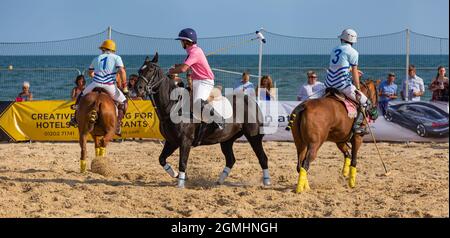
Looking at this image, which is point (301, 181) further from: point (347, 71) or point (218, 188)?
point (347, 71)

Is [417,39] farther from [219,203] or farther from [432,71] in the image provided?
[219,203]

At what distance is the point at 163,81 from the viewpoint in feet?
35.8

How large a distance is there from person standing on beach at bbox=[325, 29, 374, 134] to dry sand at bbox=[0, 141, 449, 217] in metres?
1.41

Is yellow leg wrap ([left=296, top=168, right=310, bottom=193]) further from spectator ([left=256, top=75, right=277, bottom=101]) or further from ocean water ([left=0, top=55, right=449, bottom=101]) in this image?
ocean water ([left=0, top=55, right=449, bottom=101])

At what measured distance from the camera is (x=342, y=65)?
36.1 ft

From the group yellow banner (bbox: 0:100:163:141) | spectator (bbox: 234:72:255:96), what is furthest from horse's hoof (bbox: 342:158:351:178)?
yellow banner (bbox: 0:100:163:141)

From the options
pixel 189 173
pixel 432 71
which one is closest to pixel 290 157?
pixel 189 173

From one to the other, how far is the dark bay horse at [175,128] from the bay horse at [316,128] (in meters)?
0.94

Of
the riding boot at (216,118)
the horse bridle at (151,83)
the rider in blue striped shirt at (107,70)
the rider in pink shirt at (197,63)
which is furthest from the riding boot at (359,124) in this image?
the rider in blue striped shirt at (107,70)

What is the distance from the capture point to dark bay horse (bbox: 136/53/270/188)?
10703 mm

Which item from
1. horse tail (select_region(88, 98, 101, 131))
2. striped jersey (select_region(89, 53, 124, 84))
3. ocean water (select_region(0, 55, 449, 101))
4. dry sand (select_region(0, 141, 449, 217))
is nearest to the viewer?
dry sand (select_region(0, 141, 449, 217))

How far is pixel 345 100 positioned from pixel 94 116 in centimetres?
445

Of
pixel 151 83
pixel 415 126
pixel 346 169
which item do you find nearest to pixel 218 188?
pixel 151 83
